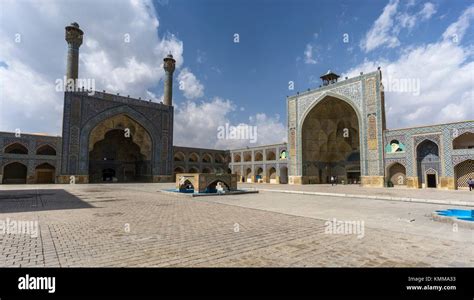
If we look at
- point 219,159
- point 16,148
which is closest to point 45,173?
point 16,148

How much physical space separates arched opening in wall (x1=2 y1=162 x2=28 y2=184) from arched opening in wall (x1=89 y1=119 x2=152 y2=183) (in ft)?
23.4

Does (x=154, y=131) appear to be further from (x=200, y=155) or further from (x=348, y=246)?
(x=348, y=246)

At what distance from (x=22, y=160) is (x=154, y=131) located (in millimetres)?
14703

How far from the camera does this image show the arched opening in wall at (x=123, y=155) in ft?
117

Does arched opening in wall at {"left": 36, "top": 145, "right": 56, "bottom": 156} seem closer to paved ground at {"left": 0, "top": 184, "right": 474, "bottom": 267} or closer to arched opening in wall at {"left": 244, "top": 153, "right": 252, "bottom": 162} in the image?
arched opening in wall at {"left": 244, "top": 153, "right": 252, "bottom": 162}

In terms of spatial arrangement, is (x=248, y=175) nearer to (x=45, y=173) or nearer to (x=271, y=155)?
(x=271, y=155)

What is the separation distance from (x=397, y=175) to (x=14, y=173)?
4129cm

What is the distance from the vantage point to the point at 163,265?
330 centimetres

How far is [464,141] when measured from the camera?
22000 millimetres

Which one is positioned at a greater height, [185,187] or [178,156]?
[178,156]

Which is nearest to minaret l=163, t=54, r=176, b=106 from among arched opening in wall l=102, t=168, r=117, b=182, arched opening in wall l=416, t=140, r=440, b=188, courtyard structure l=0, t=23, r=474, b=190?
courtyard structure l=0, t=23, r=474, b=190
